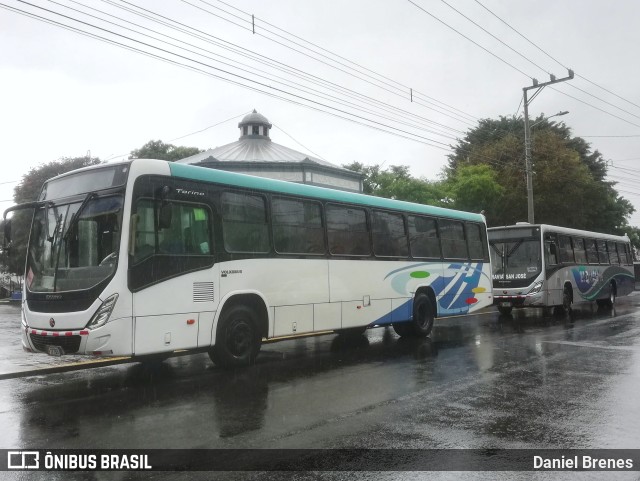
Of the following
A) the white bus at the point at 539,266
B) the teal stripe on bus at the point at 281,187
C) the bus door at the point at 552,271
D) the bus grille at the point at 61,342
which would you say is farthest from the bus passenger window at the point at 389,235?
the bus door at the point at 552,271

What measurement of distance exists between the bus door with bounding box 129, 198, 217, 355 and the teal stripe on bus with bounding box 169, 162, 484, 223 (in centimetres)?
52

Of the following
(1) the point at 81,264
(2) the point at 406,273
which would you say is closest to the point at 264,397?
(1) the point at 81,264

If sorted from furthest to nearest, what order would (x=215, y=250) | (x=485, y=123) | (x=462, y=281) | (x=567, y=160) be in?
(x=485, y=123) < (x=567, y=160) < (x=462, y=281) < (x=215, y=250)

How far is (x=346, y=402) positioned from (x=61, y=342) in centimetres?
393

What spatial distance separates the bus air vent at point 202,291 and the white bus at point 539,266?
42.2 feet

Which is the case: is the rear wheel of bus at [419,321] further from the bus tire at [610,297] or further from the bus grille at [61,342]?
the bus tire at [610,297]

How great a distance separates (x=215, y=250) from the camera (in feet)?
29.2

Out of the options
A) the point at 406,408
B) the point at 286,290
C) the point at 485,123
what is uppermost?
the point at 485,123

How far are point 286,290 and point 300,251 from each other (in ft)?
2.85

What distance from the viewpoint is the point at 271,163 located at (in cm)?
4047

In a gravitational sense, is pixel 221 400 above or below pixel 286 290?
below

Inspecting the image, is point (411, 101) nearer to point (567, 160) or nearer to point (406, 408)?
point (406, 408)

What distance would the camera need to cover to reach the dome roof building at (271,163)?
40469mm

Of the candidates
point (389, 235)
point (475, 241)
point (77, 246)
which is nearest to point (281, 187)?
point (389, 235)
